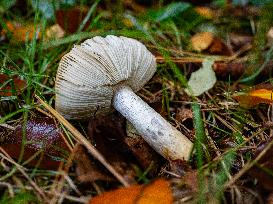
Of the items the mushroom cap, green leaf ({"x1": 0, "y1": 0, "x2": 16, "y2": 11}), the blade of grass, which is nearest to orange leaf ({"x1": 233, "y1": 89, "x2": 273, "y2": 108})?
the blade of grass

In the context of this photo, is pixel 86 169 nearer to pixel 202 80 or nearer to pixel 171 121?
pixel 171 121

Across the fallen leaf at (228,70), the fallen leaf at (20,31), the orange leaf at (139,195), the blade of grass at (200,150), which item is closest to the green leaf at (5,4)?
the fallen leaf at (20,31)

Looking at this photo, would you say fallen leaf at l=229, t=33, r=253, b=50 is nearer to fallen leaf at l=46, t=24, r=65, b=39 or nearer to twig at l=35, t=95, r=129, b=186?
fallen leaf at l=46, t=24, r=65, b=39

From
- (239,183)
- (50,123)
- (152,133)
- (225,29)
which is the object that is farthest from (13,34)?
(239,183)

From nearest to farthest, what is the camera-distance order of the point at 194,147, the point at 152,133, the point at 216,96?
the point at 194,147 < the point at 152,133 < the point at 216,96

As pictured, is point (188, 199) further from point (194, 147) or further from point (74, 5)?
point (74, 5)

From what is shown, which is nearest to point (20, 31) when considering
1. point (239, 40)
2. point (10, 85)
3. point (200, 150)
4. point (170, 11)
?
point (10, 85)
